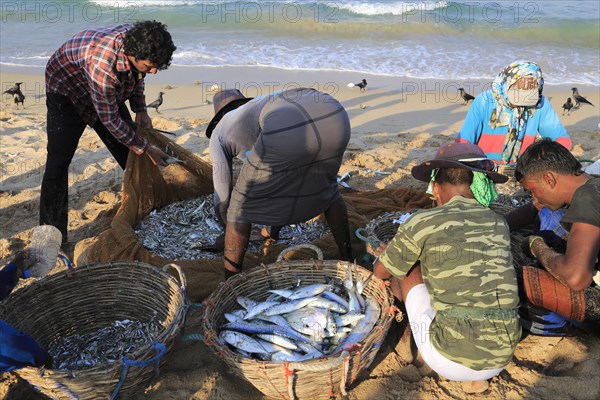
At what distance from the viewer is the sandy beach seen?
282 centimetres

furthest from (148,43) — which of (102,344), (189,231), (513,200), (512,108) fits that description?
(513,200)

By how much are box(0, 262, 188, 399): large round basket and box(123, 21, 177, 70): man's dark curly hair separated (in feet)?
4.36

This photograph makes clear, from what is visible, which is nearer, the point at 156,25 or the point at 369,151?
the point at 156,25

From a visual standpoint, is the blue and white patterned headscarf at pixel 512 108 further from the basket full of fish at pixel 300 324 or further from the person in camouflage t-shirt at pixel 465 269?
the basket full of fish at pixel 300 324

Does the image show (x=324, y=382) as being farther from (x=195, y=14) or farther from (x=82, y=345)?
(x=195, y=14)

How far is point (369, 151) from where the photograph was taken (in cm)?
609

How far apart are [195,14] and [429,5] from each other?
636cm

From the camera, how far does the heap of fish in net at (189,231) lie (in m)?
4.02

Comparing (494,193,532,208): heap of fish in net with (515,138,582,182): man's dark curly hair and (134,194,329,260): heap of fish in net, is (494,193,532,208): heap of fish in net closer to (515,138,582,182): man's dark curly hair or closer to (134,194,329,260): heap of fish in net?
(134,194,329,260): heap of fish in net

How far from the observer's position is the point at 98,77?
11.6 feet

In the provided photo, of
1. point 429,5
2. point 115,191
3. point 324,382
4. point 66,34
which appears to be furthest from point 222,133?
point 429,5

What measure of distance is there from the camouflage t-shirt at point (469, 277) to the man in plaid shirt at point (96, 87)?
81.6 inches

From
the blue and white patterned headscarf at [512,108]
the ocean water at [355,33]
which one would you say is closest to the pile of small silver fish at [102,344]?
the blue and white patterned headscarf at [512,108]

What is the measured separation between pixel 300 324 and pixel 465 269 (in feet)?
3.27
